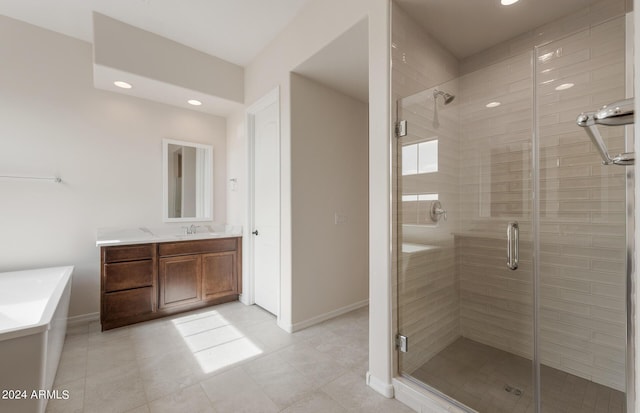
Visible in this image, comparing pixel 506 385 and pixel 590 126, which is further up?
pixel 590 126

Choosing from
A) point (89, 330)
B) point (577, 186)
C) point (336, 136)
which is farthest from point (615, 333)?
point (89, 330)

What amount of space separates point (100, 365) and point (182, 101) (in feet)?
9.09

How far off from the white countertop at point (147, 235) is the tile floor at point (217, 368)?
849 millimetres

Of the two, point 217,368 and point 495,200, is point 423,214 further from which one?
point 217,368

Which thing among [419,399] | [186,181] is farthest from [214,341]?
[186,181]

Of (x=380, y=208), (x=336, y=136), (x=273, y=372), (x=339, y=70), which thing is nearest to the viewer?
(x=380, y=208)

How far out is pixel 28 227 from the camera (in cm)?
262

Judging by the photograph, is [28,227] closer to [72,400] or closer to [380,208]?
[72,400]

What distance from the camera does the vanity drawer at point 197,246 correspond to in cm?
294

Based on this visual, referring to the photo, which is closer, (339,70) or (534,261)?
(534,261)

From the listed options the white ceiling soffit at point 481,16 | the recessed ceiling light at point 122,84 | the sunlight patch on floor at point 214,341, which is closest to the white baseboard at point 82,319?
the sunlight patch on floor at point 214,341

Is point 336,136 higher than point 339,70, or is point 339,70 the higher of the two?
point 339,70

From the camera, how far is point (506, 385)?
5.56 ft

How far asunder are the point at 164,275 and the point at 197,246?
0.43 meters
